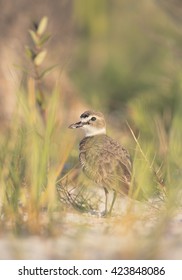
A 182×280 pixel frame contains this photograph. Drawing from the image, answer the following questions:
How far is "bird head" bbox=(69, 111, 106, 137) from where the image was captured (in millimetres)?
4539

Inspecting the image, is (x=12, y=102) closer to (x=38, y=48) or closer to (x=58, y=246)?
(x=38, y=48)

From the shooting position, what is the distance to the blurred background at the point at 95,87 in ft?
12.4

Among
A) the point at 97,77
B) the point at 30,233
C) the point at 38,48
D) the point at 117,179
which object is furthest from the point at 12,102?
the point at 30,233

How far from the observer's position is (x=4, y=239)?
3.42 metres

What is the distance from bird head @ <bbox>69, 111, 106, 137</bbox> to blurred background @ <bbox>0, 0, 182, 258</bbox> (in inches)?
6.3

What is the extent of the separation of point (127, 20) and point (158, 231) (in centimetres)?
842

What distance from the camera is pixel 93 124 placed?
4539 mm

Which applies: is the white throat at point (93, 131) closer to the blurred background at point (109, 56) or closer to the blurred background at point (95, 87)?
the blurred background at point (95, 87)

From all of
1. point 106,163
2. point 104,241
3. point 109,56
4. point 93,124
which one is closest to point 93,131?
point 93,124

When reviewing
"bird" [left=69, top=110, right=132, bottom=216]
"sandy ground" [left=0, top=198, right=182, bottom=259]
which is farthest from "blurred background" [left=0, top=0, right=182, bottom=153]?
"sandy ground" [left=0, top=198, right=182, bottom=259]

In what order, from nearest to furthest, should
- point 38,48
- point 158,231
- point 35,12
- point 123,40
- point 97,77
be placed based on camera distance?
point 158,231 < point 38,48 < point 35,12 < point 97,77 < point 123,40

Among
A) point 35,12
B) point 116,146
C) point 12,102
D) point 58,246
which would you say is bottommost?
point 58,246

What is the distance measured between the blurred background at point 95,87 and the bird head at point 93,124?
0.52ft

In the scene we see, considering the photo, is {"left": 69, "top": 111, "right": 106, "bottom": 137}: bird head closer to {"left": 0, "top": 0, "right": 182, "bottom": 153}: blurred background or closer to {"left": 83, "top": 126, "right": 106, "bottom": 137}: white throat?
{"left": 83, "top": 126, "right": 106, "bottom": 137}: white throat
